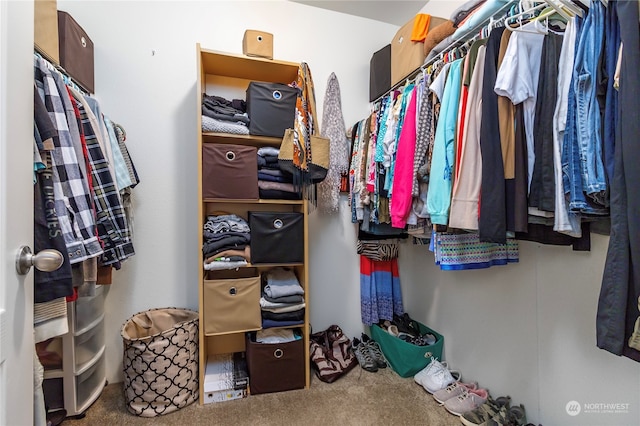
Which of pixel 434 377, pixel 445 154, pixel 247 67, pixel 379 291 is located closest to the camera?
pixel 445 154

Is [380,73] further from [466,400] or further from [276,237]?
[466,400]

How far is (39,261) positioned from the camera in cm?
58

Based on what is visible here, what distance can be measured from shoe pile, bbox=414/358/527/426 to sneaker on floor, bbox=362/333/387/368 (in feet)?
0.77

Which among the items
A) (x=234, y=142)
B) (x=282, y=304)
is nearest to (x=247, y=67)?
(x=234, y=142)

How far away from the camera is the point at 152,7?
1.81m

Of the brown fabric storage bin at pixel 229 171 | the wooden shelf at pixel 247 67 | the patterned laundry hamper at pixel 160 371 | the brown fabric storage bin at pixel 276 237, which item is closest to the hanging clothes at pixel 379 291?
the brown fabric storage bin at pixel 276 237

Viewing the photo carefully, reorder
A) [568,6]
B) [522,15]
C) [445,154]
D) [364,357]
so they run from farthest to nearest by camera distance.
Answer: [364,357] → [445,154] → [522,15] → [568,6]

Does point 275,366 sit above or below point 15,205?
below

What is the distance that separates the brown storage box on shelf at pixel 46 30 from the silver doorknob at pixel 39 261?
1.02 m

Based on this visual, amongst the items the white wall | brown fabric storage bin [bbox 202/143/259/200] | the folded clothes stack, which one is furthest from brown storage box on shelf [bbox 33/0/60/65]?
the folded clothes stack

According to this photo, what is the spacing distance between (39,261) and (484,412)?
1.74 metres

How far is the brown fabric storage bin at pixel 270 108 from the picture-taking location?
165cm

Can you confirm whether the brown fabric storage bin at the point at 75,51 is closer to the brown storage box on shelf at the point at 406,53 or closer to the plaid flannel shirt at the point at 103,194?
the plaid flannel shirt at the point at 103,194

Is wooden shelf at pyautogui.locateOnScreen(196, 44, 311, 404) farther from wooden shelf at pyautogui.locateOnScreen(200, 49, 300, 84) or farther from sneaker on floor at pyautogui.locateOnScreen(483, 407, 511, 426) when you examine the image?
sneaker on floor at pyautogui.locateOnScreen(483, 407, 511, 426)
